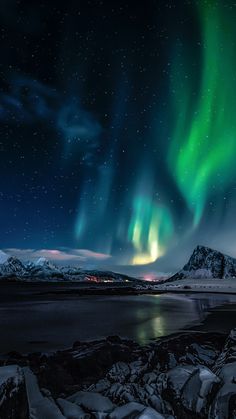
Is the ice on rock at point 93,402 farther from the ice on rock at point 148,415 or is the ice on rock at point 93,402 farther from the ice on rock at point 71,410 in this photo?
the ice on rock at point 148,415

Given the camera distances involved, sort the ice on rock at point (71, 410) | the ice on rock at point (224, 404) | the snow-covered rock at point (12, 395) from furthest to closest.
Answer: the ice on rock at point (71, 410)
the ice on rock at point (224, 404)
the snow-covered rock at point (12, 395)

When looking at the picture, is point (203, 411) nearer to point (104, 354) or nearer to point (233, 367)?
point (233, 367)

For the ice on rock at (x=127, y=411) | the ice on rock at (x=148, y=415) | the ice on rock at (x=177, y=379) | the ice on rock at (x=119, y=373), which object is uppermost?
the ice on rock at (x=177, y=379)

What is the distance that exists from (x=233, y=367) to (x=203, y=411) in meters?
1.16

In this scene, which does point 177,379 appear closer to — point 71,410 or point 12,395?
point 71,410

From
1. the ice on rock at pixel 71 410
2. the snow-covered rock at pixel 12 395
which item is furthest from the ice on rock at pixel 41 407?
the snow-covered rock at pixel 12 395

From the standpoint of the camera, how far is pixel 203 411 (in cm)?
506

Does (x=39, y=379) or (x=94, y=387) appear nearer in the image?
(x=94, y=387)

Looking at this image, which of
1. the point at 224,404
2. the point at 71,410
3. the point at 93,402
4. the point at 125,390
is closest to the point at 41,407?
the point at 71,410

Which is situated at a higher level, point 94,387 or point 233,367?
point 233,367

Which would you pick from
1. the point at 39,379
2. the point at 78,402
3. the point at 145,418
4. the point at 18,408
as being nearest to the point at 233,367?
the point at 145,418

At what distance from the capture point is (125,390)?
6.14 meters

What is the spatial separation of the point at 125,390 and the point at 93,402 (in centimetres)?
90

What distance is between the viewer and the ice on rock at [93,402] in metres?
5.27
